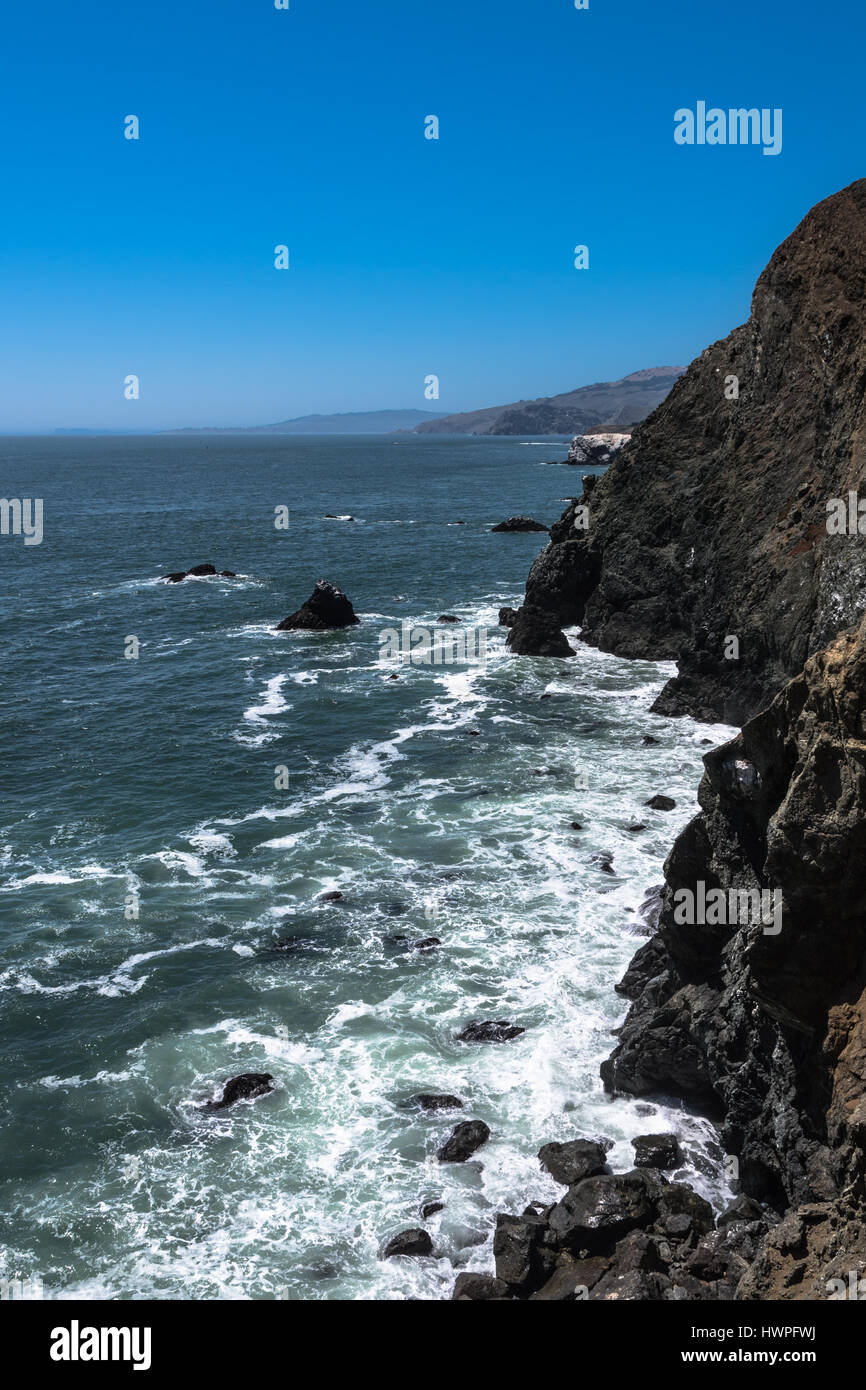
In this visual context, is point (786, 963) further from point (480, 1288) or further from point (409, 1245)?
point (409, 1245)

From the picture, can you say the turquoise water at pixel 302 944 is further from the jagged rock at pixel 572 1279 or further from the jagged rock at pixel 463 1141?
the jagged rock at pixel 572 1279

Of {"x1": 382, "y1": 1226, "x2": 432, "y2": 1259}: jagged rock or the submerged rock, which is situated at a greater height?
the submerged rock

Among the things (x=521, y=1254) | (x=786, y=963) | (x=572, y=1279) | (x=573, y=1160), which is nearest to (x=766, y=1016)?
(x=786, y=963)

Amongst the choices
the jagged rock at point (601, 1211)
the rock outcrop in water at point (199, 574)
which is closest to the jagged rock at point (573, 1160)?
the jagged rock at point (601, 1211)

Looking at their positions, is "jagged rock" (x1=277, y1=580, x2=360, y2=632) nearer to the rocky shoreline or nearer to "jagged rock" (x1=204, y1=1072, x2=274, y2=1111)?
the rocky shoreline

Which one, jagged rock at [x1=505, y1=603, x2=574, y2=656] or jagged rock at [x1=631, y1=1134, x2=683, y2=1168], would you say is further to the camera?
jagged rock at [x1=505, y1=603, x2=574, y2=656]

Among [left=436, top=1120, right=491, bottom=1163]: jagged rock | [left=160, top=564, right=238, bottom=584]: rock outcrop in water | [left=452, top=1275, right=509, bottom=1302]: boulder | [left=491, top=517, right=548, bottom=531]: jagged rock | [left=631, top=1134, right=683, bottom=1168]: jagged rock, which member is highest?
[left=491, top=517, right=548, bottom=531]: jagged rock

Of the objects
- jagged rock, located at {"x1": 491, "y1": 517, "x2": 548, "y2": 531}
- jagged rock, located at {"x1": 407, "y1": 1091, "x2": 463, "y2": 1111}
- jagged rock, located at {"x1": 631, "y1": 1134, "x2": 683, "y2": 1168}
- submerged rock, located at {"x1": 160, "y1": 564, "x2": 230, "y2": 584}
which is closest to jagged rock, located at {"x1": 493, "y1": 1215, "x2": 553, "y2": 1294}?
jagged rock, located at {"x1": 631, "y1": 1134, "x2": 683, "y2": 1168}
